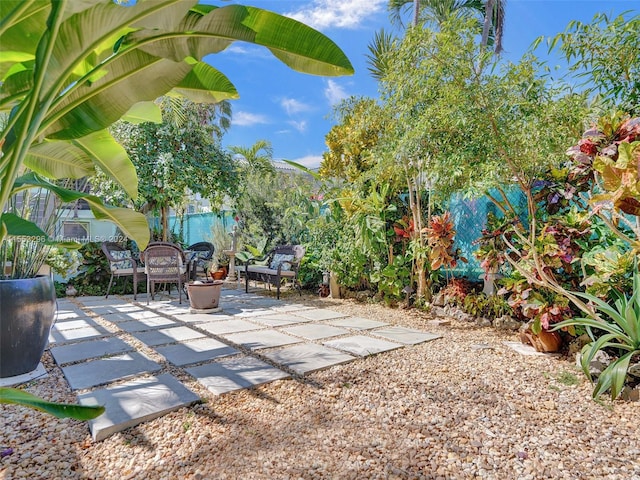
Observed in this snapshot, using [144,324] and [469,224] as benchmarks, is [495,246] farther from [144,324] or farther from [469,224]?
[144,324]

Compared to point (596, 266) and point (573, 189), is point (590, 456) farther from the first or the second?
point (573, 189)

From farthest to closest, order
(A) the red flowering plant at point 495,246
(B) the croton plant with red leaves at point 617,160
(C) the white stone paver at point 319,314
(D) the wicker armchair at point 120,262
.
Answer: (D) the wicker armchair at point 120,262, (C) the white stone paver at point 319,314, (A) the red flowering plant at point 495,246, (B) the croton plant with red leaves at point 617,160

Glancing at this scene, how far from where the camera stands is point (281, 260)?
6.58 metres

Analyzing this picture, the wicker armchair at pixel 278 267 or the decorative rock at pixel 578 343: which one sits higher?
the wicker armchair at pixel 278 267

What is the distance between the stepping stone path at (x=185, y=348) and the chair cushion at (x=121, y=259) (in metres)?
1.06

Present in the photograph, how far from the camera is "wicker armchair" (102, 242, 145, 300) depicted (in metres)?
6.09

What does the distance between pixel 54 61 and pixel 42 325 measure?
7.15 feet

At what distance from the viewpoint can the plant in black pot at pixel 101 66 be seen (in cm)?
123

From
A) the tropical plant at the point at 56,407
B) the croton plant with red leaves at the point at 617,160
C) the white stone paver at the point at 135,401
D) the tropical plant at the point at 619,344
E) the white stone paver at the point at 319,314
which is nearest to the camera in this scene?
the tropical plant at the point at 56,407

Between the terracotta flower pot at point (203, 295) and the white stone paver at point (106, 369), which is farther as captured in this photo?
the terracotta flower pot at point (203, 295)

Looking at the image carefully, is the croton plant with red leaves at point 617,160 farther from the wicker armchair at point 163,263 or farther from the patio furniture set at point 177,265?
the wicker armchair at point 163,263

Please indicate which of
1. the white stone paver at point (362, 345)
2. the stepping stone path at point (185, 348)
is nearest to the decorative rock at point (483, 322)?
the stepping stone path at point (185, 348)

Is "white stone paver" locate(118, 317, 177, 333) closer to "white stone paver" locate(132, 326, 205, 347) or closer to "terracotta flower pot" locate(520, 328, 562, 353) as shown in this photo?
"white stone paver" locate(132, 326, 205, 347)

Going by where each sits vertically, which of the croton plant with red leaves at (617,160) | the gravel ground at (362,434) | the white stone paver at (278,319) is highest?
the croton plant with red leaves at (617,160)
